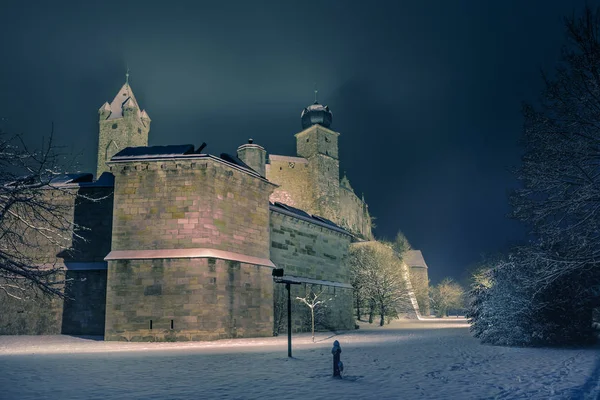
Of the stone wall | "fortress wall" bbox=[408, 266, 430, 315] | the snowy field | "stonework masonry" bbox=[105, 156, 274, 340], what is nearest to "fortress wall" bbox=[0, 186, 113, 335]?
"stonework masonry" bbox=[105, 156, 274, 340]

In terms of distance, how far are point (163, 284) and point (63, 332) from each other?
5881 millimetres

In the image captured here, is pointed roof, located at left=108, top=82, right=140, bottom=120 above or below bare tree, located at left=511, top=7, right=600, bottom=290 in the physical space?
above

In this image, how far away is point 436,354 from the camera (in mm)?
13820

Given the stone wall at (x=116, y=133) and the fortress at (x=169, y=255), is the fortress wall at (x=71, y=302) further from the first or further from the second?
the stone wall at (x=116, y=133)

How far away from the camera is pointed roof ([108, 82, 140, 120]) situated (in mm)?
65500

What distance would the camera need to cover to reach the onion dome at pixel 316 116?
73.4m

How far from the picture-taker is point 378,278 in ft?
133

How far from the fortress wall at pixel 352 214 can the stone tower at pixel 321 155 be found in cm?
299

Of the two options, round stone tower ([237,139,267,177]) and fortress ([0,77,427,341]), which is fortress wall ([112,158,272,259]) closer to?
fortress ([0,77,427,341])

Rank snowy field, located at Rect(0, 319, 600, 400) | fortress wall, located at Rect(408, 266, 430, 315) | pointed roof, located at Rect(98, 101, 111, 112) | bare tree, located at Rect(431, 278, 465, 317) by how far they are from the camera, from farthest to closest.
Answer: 1. bare tree, located at Rect(431, 278, 465, 317)
2. pointed roof, located at Rect(98, 101, 111, 112)
3. fortress wall, located at Rect(408, 266, 430, 315)
4. snowy field, located at Rect(0, 319, 600, 400)

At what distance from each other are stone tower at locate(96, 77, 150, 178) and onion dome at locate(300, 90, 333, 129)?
2405 centimetres

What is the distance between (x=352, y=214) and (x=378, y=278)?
3627cm

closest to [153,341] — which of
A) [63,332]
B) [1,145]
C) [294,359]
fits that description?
[63,332]

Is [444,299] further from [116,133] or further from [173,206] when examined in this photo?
A: [173,206]
